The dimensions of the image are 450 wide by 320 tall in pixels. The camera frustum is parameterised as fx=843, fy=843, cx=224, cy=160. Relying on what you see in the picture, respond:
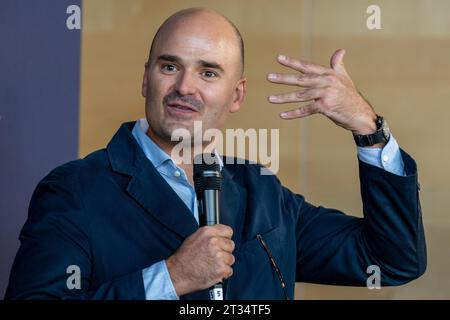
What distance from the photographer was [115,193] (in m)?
1.95

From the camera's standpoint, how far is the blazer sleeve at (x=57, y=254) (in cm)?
173

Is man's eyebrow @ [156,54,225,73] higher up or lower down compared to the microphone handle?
higher up

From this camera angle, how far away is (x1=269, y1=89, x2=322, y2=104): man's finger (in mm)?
1845

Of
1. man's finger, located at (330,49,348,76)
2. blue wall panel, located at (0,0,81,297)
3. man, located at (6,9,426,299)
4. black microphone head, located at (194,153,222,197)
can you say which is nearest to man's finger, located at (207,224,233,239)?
man, located at (6,9,426,299)

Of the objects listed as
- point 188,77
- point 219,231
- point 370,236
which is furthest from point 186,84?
point 370,236

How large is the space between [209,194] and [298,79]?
341 mm

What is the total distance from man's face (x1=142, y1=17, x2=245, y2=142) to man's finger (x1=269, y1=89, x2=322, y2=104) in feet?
0.83

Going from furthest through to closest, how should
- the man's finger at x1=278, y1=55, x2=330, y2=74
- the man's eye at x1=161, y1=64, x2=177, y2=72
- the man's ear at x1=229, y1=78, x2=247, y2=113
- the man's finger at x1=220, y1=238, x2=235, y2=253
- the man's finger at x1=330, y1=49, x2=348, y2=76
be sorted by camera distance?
the man's ear at x1=229, y1=78, x2=247, y2=113 < the man's eye at x1=161, y1=64, x2=177, y2=72 < the man's finger at x1=330, y1=49, x2=348, y2=76 < the man's finger at x1=278, y1=55, x2=330, y2=74 < the man's finger at x1=220, y1=238, x2=235, y2=253

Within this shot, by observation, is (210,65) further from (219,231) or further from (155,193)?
(219,231)

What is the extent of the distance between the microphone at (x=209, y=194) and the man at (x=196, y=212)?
0.14 ft

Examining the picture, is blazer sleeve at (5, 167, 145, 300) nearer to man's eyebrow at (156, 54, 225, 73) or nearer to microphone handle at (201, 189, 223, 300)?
microphone handle at (201, 189, 223, 300)

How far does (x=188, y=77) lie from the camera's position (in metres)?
2.03

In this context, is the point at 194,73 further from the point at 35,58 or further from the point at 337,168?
the point at 337,168
